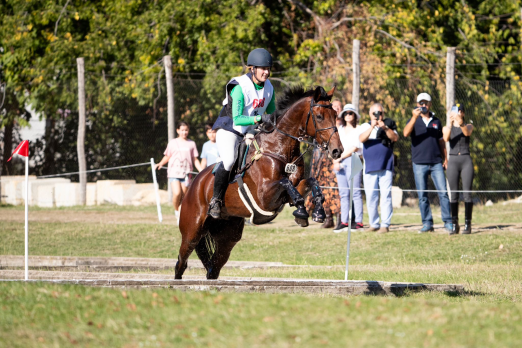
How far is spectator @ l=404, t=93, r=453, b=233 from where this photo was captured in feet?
45.2

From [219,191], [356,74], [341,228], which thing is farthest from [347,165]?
[219,191]

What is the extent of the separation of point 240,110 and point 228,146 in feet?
1.79

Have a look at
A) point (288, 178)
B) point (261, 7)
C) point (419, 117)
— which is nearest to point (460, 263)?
point (419, 117)

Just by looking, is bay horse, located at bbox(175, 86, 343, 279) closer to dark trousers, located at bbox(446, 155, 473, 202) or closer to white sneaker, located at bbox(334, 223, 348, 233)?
white sneaker, located at bbox(334, 223, 348, 233)

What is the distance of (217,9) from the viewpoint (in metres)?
22.8

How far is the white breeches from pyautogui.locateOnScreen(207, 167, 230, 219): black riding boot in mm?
113

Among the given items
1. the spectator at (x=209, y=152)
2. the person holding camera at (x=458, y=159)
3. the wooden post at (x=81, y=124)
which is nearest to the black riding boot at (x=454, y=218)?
the person holding camera at (x=458, y=159)

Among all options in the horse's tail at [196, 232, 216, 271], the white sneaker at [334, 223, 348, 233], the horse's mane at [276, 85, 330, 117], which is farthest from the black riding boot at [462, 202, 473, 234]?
the horse's mane at [276, 85, 330, 117]

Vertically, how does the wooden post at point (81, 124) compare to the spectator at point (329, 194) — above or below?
above

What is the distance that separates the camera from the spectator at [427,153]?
13.8 m

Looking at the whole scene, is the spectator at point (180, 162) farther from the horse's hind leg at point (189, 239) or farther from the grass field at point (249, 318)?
the grass field at point (249, 318)

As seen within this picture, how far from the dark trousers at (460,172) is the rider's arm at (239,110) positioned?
6362 millimetres

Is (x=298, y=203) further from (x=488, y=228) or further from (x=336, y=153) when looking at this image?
(x=488, y=228)

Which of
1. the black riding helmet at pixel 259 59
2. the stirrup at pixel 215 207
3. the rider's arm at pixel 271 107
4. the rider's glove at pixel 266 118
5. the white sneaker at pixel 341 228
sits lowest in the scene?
the white sneaker at pixel 341 228
